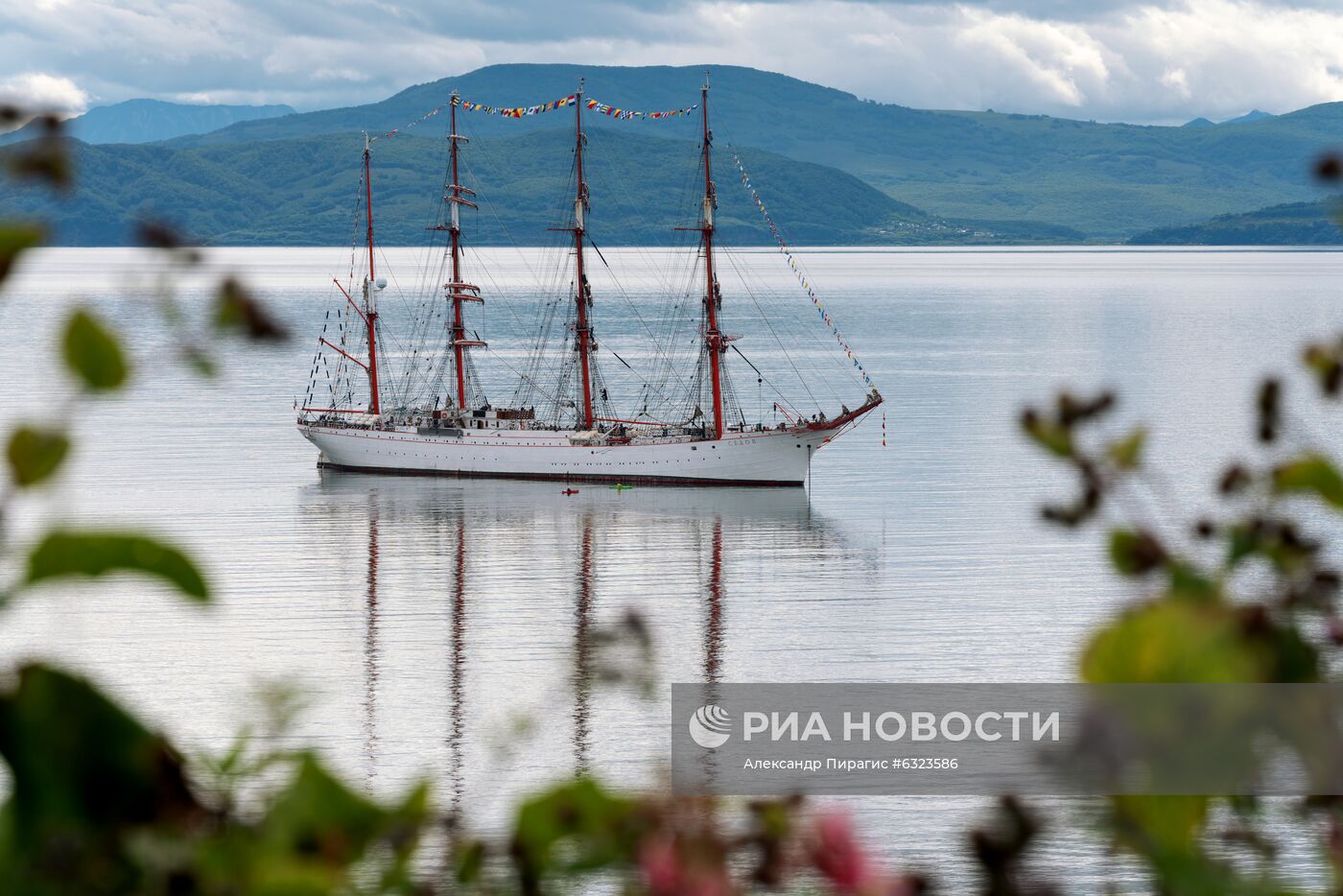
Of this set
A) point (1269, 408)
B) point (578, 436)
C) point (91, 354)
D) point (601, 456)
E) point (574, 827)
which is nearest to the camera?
point (91, 354)

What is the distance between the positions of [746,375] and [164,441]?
155 feet

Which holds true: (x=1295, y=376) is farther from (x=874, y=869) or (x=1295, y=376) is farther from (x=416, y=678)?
(x=874, y=869)

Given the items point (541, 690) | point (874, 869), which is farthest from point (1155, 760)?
point (541, 690)

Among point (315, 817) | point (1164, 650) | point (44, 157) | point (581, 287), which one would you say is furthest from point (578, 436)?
point (1164, 650)

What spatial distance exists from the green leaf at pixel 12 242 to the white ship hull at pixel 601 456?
69463 millimetres

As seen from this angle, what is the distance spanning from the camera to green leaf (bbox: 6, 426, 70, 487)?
1865 mm

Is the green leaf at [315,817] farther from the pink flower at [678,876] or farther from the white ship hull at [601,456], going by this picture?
the white ship hull at [601,456]

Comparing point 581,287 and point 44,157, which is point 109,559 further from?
point 581,287

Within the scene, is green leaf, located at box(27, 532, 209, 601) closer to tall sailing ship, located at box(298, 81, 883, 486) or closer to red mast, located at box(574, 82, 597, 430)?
tall sailing ship, located at box(298, 81, 883, 486)

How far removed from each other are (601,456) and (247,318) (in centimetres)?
7047

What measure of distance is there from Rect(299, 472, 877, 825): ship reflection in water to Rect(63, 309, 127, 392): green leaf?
65.6ft

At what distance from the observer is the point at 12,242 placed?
74.7 inches

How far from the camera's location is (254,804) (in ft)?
8.31

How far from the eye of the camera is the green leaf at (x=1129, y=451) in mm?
2312
